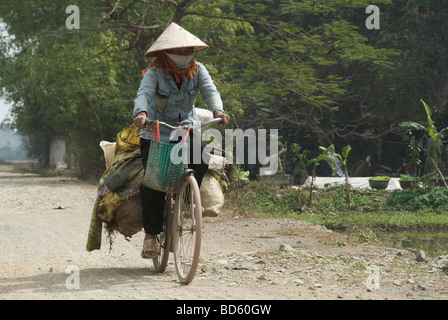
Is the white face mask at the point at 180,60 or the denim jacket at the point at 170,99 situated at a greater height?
the white face mask at the point at 180,60

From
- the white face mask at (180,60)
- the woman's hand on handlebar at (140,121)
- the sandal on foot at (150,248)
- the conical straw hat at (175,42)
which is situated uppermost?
the conical straw hat at (175,42)

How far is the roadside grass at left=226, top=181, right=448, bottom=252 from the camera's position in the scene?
10805mm

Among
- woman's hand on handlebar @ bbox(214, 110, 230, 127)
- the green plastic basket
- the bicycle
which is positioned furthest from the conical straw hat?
the green plastic basket

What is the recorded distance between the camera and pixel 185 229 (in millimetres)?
5250

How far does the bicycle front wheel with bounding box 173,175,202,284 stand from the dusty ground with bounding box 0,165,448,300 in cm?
16

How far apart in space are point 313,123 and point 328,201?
25.5 ft

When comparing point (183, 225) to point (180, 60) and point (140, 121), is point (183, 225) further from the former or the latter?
point (180, 60)

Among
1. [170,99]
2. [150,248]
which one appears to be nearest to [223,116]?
[170,99]

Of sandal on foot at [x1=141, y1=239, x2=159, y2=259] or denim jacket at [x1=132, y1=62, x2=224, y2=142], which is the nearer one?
denim jacket at [x1=132, y1=62, x2=224, y2=142]

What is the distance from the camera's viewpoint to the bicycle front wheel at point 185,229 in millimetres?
5090

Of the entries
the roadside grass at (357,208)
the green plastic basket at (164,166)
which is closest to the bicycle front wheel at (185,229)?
the green plastic basket at (164,166)

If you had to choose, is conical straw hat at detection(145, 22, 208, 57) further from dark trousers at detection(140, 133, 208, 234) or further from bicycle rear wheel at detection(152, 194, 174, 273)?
bicycle rear wheel at detection(152, 194, 174, 273)

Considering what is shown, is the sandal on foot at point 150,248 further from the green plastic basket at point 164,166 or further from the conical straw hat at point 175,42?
the conical straw hat at point 175,42

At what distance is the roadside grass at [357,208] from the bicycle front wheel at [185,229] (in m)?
5.04
